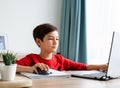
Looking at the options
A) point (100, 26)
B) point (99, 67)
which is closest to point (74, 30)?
point (100, 26)

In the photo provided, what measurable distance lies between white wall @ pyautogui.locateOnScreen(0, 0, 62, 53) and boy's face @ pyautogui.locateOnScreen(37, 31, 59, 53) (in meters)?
1.76

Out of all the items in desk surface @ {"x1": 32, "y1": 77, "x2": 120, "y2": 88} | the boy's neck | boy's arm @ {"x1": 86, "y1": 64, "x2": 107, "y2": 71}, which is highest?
the boy's neck

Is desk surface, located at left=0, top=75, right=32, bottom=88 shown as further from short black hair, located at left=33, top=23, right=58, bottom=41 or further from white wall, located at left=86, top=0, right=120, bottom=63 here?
white wall, located at left=86, top=0, right=120, bottom=63

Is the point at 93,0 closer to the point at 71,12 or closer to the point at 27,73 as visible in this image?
the point at 71,12

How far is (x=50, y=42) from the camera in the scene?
1.95m

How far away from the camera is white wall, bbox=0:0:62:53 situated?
3658 mm

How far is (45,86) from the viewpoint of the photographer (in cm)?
141

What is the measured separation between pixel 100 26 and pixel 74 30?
37 centimetres

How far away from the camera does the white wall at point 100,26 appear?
11.6 ft

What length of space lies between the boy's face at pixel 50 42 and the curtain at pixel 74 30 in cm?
176

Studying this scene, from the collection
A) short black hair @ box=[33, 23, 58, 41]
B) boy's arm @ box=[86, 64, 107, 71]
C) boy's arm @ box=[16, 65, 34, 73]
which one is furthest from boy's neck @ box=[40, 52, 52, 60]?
boy's arm @ box=[86, 64, 107, 71]

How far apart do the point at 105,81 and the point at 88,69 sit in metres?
0.56

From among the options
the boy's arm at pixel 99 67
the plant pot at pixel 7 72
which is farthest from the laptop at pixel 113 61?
the plant pot at pixel 7 72

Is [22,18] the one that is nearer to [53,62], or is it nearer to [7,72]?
[53,62]
